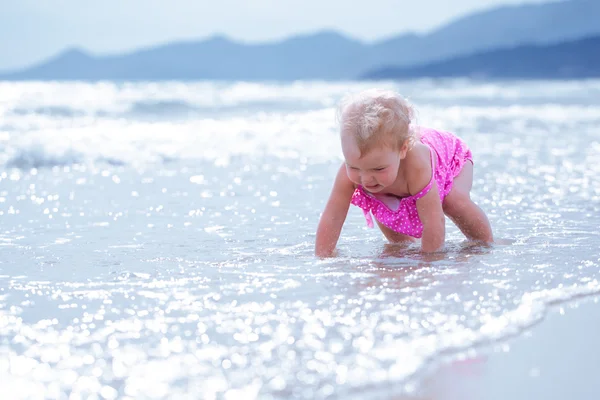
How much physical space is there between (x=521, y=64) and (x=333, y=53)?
2961 cm

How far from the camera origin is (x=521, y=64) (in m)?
90.5

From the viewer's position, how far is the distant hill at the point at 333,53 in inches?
3885

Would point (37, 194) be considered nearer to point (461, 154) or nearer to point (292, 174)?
point (292, 174)

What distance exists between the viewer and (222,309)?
8.25ft

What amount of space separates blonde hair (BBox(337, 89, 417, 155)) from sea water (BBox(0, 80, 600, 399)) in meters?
0.51

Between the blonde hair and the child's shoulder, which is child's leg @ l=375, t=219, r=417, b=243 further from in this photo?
the blonde hair

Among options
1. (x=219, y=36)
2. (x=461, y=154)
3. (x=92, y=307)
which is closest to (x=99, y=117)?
(x=461, y=154)

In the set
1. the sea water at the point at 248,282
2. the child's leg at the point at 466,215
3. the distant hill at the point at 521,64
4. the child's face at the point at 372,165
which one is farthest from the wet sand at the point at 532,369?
the distant hill at the point at 521,64

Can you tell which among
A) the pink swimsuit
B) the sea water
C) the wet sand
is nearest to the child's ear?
the pink swimsuit

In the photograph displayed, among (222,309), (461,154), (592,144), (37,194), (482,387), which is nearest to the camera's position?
(482,387)

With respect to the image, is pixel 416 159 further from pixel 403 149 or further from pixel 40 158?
pixel 40 158

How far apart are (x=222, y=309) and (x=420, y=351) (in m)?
0.71

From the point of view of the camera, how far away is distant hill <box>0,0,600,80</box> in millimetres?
98688

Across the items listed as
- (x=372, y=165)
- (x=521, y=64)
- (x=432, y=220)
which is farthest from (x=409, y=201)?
(x=521, y=64)
